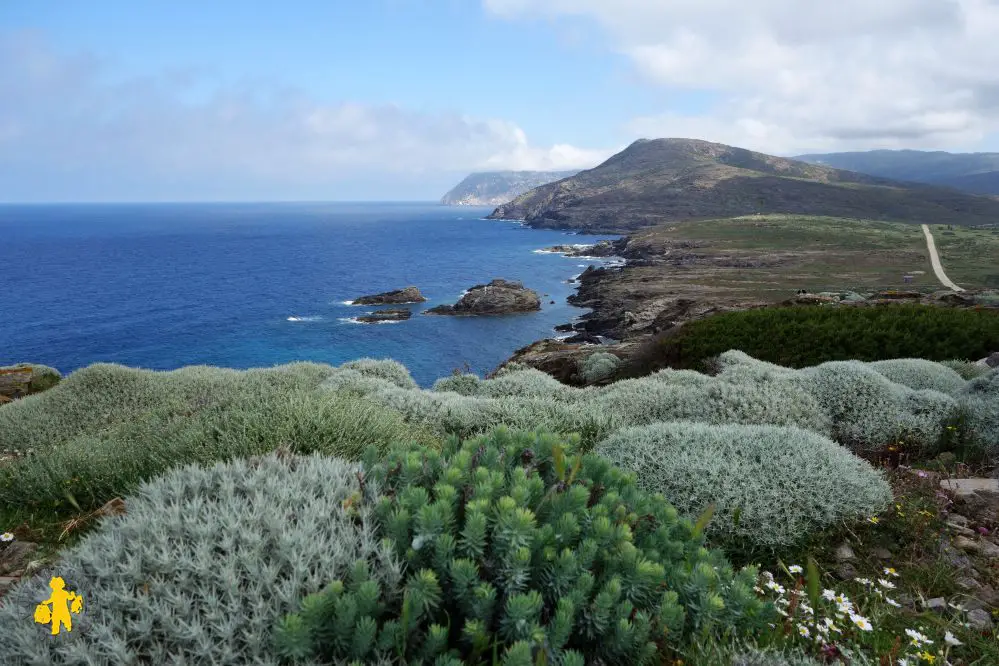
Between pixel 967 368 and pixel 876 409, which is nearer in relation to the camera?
pixel 876 409

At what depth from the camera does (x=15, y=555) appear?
17.4 feet

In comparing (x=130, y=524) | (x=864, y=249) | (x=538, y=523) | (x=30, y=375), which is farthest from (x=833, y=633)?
(x=864, y=249)

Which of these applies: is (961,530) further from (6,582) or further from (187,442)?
(6,582)

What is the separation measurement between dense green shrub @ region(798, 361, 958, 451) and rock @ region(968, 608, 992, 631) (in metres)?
4.60

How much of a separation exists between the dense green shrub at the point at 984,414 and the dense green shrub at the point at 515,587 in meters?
6.91

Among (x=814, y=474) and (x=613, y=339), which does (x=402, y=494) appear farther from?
(x=613, y=339)

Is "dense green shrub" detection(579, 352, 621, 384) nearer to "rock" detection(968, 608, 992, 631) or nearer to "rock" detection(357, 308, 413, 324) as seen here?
"rock" detection(968, 608, 992, 631)

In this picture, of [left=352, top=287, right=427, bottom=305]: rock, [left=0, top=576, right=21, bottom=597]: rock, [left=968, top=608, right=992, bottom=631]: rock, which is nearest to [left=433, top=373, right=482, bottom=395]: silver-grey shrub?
[left=0, top=576, right=21, bottom=597]: rock

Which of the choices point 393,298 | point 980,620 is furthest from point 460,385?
point 393,298

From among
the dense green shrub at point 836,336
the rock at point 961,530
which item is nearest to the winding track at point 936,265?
the dense green shrub at point 836,336

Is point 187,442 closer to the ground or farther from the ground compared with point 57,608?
closer to the ground

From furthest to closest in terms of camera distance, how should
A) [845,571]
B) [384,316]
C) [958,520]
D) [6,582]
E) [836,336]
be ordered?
[384,316]
[836,336]
[958,520]
[845,571]
[6,582]

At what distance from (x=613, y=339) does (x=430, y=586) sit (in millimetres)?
55270

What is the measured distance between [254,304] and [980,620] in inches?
3542
